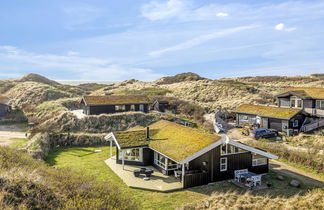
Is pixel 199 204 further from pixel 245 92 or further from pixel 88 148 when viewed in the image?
pixel 245 92

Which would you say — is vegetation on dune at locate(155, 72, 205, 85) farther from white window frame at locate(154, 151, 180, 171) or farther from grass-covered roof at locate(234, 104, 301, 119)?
white window frame at locate(154, 151, 180, 171)

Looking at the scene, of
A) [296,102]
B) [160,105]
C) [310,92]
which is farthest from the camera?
[160,105]

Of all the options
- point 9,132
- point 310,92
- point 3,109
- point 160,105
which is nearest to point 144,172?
point 9,132

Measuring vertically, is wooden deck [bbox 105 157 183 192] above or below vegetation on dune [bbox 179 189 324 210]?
below

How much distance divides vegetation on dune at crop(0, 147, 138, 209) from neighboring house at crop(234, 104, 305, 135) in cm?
3344

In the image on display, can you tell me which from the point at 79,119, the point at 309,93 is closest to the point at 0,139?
the point at 79,119

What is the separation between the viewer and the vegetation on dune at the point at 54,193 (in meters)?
9.13

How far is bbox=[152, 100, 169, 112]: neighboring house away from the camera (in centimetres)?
5367

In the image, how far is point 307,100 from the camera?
41.0 m

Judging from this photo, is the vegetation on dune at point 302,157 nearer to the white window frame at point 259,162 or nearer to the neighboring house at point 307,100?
the white window frame at point 259,162

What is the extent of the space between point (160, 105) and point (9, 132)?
2943 cm

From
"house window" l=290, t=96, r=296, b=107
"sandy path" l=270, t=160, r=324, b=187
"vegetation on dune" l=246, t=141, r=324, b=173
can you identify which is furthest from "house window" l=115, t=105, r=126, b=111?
"house window" l=290, t=96, r=296, b=107

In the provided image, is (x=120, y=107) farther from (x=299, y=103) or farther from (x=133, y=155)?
(x=299, y=103)

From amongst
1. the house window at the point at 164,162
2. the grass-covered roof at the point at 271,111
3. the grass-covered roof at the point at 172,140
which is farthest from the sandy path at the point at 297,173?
the grass-covered roof at the point at 271,111
